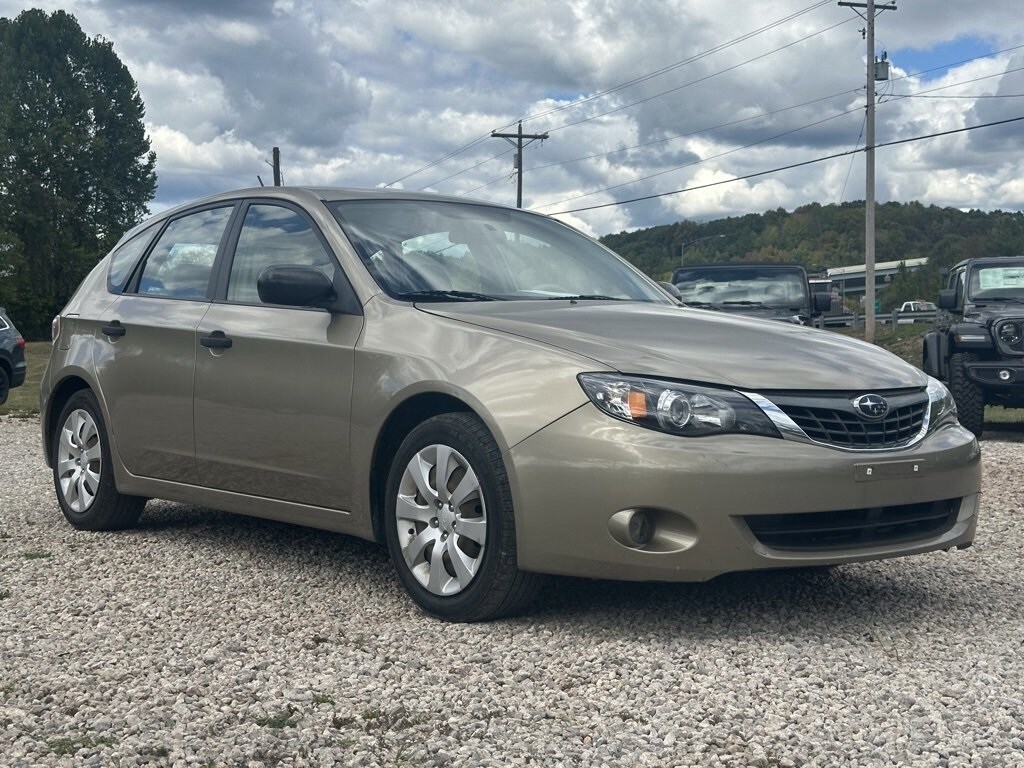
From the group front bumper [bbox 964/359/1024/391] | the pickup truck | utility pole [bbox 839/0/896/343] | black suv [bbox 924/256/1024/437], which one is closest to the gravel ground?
front bumper [bbox 964/359/1024/391]

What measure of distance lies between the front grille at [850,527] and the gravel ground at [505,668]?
1.04 feet

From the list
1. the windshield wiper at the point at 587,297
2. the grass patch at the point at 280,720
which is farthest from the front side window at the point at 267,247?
the grass patch at the point at 280,720

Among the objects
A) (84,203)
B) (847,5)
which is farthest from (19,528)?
(84,203)

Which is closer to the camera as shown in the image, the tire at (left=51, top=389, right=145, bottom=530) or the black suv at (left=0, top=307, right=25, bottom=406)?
the tire at (left=51, top=389, right=145, bottom=530)

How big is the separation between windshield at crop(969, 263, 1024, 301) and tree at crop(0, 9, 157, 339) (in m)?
52.8

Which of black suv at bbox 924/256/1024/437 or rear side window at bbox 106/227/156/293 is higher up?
rear side window at bbox 106/227/156/293

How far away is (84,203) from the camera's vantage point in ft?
204

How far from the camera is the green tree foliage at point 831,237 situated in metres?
69.3

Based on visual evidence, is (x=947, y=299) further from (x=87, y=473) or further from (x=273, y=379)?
(x=273, y=379)

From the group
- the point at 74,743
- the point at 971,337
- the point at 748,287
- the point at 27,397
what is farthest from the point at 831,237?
the point at 74,743

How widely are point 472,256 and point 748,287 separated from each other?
33.0ft

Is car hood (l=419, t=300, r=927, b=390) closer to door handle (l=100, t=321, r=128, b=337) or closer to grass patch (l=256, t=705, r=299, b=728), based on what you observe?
grass patch (l=256, t=705, r=299, b=728)

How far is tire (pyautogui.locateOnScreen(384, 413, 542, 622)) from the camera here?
4266 mm

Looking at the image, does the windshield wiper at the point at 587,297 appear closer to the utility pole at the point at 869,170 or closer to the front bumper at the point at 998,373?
the front bumper at the point at 998,373
